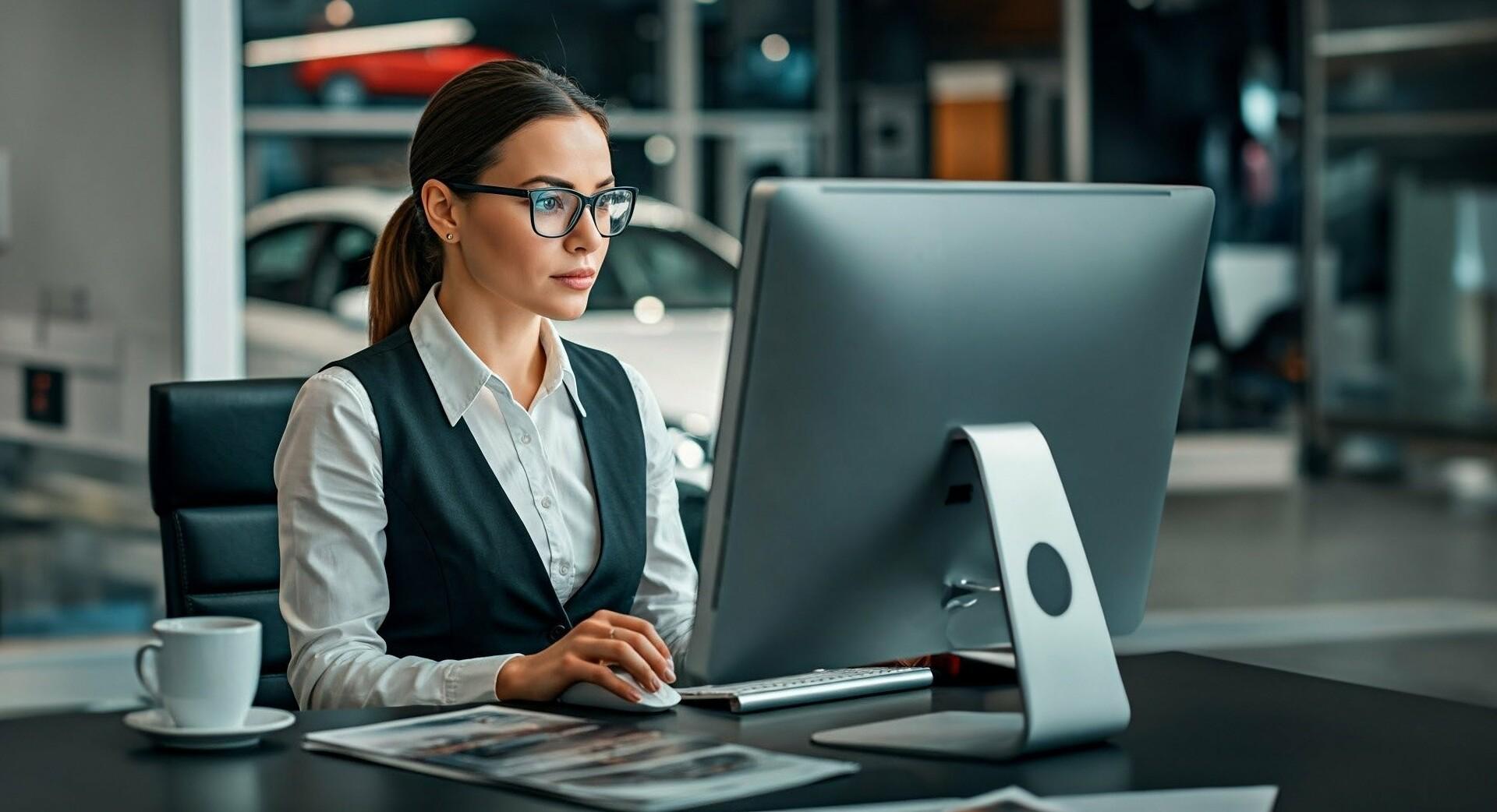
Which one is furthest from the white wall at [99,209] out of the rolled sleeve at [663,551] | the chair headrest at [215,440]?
the rolled sleeve at [663,551]

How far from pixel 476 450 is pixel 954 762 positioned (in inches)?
26.2

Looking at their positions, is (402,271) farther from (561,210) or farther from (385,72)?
(385,72)

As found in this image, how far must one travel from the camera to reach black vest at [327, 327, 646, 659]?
1793 millimetres

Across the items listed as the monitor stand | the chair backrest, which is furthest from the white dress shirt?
the monitor stand

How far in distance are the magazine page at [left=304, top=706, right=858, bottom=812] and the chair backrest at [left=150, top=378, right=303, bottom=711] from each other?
621 mm

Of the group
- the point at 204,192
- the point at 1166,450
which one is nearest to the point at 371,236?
the point at 204,192

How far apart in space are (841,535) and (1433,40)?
817cm

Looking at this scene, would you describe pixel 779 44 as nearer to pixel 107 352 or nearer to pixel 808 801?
pixel 107 352

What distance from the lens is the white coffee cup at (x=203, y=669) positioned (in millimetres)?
1329

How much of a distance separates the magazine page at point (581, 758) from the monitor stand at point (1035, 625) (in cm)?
11

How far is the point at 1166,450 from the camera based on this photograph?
1.54 meters

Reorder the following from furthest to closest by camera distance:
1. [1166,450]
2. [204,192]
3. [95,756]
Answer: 1. [204,192]
2. [1166,450]
3. [95,756]

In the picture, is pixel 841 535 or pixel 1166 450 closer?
pixel 841 535

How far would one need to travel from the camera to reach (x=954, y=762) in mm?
1361
